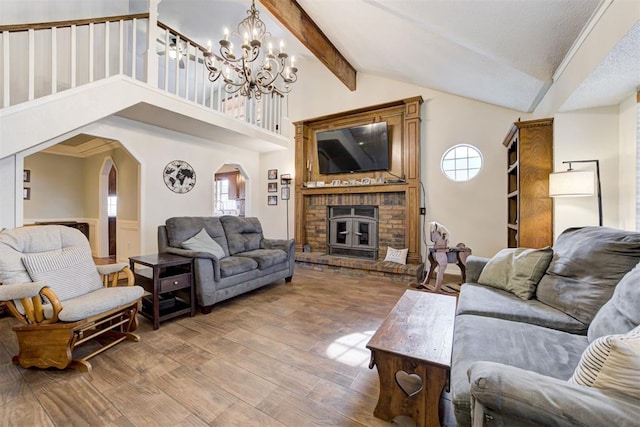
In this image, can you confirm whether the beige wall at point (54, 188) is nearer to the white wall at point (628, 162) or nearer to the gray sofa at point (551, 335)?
the gray sofa at point (551, 335)

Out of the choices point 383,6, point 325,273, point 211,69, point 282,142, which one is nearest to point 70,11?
point 211,69

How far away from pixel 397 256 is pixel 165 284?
3.33 m

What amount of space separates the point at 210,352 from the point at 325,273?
268 cm

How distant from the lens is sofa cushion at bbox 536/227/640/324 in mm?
1494

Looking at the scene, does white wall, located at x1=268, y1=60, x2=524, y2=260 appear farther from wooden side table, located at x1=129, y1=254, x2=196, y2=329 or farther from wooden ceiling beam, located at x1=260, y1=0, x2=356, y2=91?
wooden side table, located at x1=129, y1=254, x2=196, y2=329

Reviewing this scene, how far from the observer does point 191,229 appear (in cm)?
332

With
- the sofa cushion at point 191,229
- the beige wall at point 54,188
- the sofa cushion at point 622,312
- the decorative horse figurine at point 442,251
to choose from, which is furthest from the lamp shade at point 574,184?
the beige wall at point 54,188

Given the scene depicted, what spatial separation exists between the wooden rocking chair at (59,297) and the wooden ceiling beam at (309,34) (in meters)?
3.20

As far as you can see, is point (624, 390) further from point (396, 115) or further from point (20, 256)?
point (396, 115)

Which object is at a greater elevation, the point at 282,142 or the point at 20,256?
the point at 282,142

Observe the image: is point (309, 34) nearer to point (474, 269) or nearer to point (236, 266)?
point (236, 266)

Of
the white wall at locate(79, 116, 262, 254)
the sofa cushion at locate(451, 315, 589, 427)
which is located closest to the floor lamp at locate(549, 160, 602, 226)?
the sofa cushion at locate(451, 315, 589, 427)

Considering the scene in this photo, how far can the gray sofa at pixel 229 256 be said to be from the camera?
2.75m

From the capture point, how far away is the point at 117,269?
2354 millimetres
